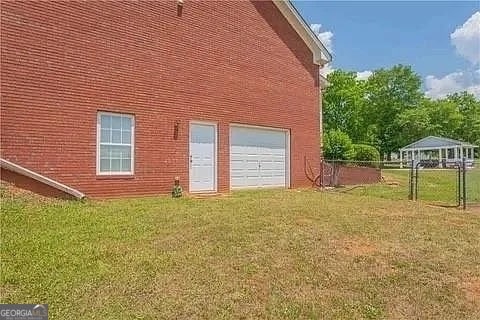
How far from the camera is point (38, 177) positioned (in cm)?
902

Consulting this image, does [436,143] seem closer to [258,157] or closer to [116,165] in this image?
[258,157]

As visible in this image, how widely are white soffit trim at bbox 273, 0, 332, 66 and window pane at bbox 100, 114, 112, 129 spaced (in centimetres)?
755

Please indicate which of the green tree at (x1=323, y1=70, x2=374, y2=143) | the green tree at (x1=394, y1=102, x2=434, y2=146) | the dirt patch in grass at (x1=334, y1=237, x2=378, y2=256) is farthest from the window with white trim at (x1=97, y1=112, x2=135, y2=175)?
the green tree at (x1=394, y1=102, x2=434, y2=146)

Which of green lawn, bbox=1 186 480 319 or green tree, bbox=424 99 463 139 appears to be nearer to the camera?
green lawn, bbox=1 186 480 319

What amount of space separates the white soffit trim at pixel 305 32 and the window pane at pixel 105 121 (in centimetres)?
755

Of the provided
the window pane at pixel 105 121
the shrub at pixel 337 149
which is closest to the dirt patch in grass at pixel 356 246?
the window pane at pixel 105 121

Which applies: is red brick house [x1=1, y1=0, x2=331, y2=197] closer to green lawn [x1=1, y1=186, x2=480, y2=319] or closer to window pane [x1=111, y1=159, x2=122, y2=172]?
window pane [x1=111, y1=159, x2=122, y2=172]

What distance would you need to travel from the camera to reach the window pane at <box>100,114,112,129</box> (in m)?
10.5

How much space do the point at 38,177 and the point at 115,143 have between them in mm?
2131

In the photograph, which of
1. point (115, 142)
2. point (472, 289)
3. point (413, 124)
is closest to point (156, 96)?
point (115, 142)

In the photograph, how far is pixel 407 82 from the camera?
63.8 metres

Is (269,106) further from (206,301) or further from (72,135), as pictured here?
(206,301)

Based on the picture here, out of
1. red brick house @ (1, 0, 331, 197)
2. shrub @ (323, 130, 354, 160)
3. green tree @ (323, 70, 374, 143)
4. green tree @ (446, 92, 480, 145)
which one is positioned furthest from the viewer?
green tree @ (446, 92, 480, 145)

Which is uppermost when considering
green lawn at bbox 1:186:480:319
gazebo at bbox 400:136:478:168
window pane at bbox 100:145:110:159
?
gazebo at bbox 400:136:478:168
